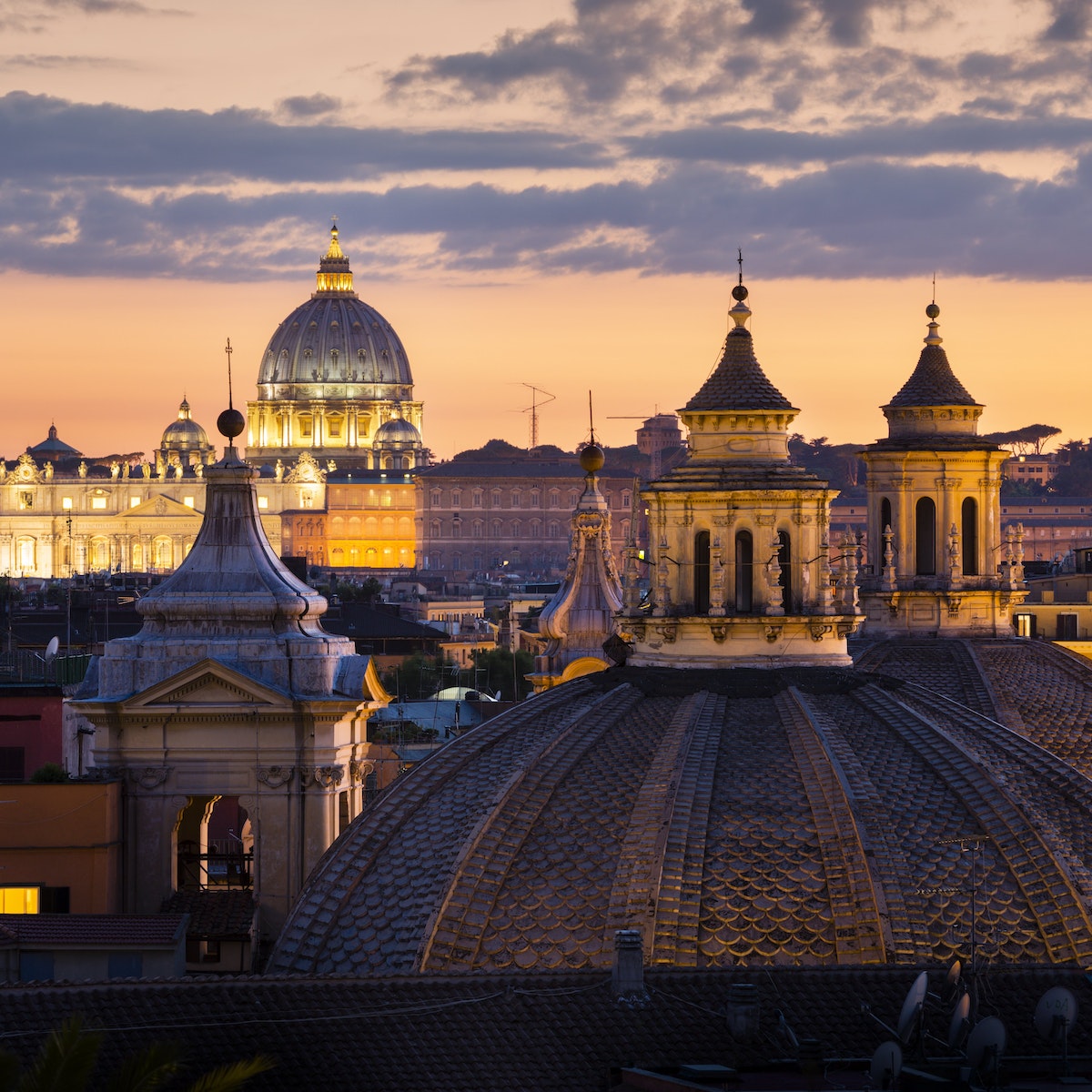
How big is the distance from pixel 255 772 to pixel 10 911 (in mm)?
3672

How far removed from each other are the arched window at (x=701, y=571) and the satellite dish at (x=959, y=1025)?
410 inches

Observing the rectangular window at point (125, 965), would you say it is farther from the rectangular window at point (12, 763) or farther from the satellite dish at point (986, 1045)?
the rectangular window at point (12, 763)

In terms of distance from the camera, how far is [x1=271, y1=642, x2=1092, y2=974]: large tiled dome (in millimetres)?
34938

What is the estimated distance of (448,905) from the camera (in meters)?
35.5

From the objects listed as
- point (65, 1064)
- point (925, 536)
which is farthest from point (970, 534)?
point (65, 1064)

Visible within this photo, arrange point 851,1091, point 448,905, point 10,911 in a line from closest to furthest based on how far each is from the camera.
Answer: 1. point 851,1091
2. point 448,905
3. point 10,911

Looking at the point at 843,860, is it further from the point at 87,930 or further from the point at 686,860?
the point at 87,930

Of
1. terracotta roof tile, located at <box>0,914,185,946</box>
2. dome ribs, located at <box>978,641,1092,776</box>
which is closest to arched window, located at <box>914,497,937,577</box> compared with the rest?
dome ribs, located at <box>978,641,1092,776</box>

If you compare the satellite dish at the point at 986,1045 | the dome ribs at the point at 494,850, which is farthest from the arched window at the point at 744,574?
the satellite dish at the point at 986,1045

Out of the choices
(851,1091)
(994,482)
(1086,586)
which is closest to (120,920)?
(851,1091)

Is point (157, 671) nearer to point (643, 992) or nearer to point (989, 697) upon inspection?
point (989, 697)

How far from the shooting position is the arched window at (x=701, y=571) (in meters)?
41.3

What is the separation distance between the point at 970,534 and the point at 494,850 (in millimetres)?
19608

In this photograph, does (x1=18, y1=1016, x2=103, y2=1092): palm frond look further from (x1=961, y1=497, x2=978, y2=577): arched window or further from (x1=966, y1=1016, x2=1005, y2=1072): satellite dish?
(x1=961, y1=497, x2=978, y2=577): arched window
